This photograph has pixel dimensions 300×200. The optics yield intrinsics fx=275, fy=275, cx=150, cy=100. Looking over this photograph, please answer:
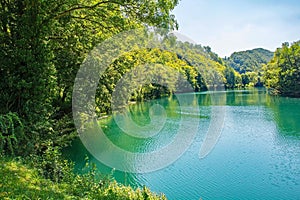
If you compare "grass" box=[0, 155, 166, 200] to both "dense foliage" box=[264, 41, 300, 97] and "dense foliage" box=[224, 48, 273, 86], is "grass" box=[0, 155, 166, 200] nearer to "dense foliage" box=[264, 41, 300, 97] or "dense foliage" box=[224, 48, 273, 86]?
"dense foliage" box=[264, 41, 300, 97]

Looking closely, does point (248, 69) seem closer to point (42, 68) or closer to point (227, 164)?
point (227, 164)

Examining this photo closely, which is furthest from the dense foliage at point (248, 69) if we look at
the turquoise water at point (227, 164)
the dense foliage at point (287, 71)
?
the turquoise water at point (227, 164)

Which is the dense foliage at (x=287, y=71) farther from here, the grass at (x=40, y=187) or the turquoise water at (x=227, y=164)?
the grass at (x=40, y=187)

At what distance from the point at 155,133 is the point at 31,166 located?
15.5 metres

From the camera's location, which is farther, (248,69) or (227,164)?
(248,69)

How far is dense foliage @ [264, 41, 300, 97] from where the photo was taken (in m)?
52.0

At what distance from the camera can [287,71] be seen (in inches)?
2080

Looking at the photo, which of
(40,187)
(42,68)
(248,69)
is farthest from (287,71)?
(248,69)

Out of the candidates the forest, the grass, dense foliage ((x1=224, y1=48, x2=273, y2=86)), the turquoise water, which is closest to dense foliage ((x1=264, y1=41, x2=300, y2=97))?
the turquoise water

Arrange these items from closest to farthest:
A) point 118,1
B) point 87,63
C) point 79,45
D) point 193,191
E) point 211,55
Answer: point 118,1, point 193,191, point 79,45, point 87,63, point 211,55

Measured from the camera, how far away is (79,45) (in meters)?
11.8

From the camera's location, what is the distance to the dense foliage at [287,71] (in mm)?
52000

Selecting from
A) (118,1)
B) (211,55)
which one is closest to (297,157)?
(118,1)

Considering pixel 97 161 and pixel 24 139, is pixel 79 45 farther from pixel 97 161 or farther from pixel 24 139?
pixel 97 161
